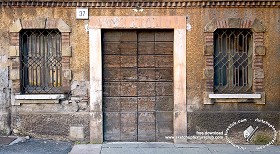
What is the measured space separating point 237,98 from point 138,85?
232cm

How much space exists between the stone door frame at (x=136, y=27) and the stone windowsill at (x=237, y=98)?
676mm

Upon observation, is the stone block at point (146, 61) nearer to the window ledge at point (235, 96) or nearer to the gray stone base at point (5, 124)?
the window ledge at point (235, 96)

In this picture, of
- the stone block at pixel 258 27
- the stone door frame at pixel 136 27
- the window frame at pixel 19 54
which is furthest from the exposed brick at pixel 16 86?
the stone block at pixel 258 27

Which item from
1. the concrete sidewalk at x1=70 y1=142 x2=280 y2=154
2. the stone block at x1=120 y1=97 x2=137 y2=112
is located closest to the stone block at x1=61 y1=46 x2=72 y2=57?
the stone block at x1=120 y1=97 x2=137 y2=112

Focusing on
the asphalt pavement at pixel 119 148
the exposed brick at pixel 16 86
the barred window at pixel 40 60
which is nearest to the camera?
the asphalt pavement at pixel 119 148

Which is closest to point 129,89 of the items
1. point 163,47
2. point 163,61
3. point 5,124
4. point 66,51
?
point 163,61

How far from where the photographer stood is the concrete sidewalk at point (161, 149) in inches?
300

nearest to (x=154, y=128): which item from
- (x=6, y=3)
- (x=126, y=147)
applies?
(x=126, y=147)

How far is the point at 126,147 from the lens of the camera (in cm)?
799

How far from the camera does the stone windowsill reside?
8.23 meters

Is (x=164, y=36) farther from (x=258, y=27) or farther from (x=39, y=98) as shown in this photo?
(x=39, y=98)

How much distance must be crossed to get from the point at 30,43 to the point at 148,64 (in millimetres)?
2843

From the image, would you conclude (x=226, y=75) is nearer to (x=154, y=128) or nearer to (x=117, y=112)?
(x=154, y=128)

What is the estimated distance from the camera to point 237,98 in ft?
27.1
